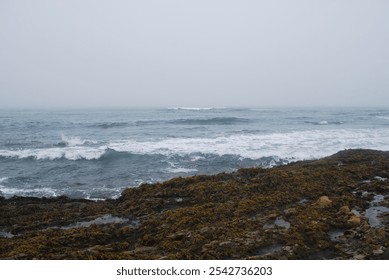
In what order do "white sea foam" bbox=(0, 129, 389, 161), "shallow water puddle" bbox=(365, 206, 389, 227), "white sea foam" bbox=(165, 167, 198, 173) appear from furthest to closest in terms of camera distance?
"white sea foam" bbox=(0, 129, 389, 161), "white sea foam" bbox=(165, 167, 198, 173), "shallow water puddle" bbox=(365, 206, 389, 227)

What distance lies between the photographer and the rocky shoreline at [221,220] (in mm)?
4523

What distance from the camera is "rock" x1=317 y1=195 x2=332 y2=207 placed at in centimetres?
624

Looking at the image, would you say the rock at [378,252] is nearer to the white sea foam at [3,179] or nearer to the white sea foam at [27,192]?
the white sea foam at [27,192]

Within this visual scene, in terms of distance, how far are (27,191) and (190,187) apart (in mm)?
6405

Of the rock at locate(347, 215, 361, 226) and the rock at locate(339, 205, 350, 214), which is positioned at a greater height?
the rock at locate(339, 205, 350, 214)

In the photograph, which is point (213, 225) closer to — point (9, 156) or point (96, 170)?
point (96, 170)

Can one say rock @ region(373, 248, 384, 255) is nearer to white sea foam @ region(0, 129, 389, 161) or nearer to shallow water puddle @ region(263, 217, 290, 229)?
shallow water puddle @ region(263, 217, 290, 229)

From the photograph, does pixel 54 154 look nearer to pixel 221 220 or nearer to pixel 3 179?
pixel 3 179

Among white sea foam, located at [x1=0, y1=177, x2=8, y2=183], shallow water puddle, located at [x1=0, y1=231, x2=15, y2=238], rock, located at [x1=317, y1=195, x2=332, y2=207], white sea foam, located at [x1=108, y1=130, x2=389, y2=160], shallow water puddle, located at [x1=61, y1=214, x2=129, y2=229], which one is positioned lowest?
white sea foam, located at [x1=0, y1=177, x2=8, y2=183]

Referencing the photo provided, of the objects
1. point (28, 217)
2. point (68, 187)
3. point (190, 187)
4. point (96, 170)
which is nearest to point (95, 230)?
point (28, 217)

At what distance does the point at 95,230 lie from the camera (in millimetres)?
5484

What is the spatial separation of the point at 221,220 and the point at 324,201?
8.67 ft

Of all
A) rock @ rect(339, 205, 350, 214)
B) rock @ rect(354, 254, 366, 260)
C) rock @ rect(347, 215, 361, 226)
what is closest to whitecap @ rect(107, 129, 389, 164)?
rock @ rect(339, 205, 350, 214)

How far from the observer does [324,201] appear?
21.0 ft
